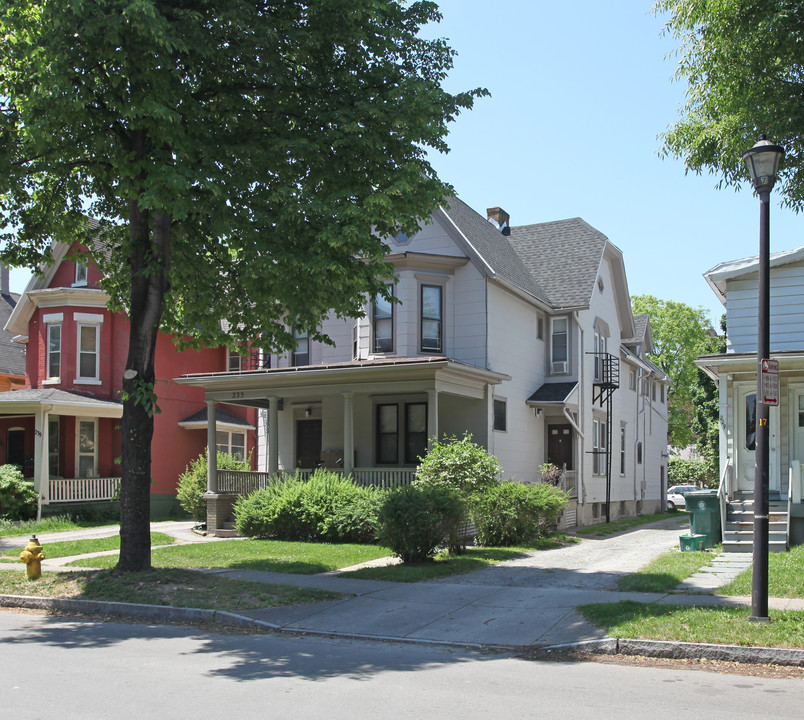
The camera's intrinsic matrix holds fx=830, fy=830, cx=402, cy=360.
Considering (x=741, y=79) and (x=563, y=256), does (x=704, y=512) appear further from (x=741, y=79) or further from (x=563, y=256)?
(x=563, y=256)

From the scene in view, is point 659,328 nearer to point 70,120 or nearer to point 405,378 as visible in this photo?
point 405,378

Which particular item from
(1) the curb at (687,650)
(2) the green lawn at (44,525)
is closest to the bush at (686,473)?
(2) the green lawn at (44,525)

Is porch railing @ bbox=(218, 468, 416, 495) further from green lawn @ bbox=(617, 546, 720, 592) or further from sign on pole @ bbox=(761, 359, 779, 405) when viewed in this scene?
sign on pole @ bbox=(761, 359, 779, 405)

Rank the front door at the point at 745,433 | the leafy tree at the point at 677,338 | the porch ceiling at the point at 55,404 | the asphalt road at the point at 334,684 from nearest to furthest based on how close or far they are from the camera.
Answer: the asphalt road at the point at 334,684 → the front door at the point at 745,433 → the porch ceiling at the point at 55,404 → the leafy tree at the point at 677,338

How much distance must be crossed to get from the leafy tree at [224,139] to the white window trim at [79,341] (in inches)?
555

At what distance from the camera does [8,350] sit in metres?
33.2

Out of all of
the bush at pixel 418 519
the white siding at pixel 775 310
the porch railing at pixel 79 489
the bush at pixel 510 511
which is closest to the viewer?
the bush at pixel 418 519

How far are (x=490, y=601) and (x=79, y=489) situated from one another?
18591 millimetres

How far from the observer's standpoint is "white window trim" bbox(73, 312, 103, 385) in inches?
1096

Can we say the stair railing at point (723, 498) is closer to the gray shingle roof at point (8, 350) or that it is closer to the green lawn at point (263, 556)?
the green lawn at point (263, 556)

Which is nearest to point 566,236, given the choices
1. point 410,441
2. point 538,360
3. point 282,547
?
point 538,360

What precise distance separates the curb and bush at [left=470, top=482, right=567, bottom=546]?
896 centimetres

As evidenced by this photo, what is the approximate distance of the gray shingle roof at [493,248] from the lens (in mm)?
23734

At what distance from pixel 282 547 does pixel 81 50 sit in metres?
10.7
